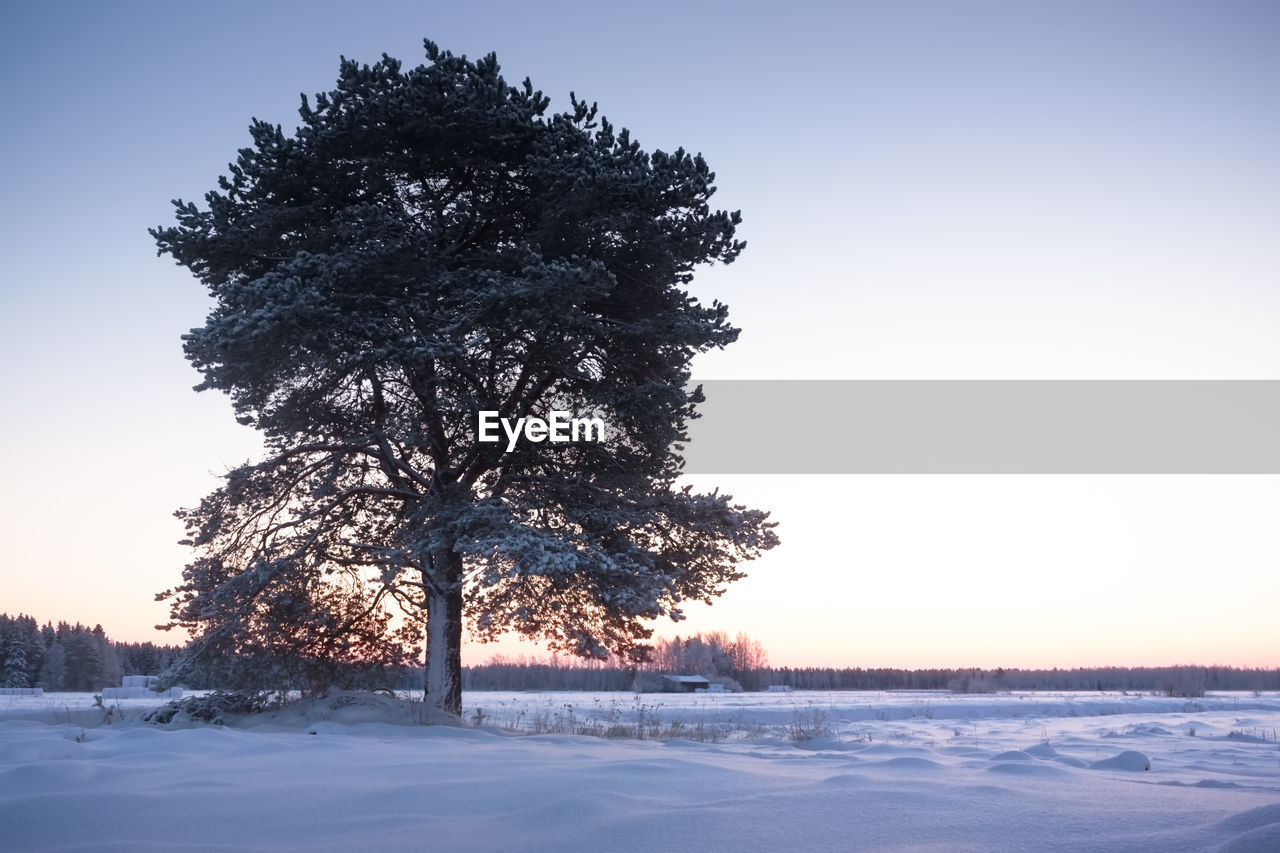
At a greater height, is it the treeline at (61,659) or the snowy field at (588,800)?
the snowy field at (588,800)

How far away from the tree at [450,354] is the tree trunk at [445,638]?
45 mm

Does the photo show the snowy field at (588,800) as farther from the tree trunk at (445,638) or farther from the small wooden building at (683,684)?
the small wooden building at (683,684)

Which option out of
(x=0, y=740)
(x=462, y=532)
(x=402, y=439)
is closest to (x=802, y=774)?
(x=0, y=740)

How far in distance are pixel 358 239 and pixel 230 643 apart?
646 centimetres

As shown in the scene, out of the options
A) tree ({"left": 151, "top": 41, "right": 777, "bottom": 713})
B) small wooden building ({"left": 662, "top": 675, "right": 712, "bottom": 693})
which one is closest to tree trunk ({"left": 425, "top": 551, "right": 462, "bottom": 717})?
tree ({"left": 151, "top": 41, "right": 777, "bottom": 713})

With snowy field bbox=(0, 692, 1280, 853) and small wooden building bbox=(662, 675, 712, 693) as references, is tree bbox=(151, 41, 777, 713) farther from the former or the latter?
small wooden building bbox=(662, 675, 712, 693)

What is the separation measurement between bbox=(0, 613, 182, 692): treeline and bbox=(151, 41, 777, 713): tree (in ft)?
199

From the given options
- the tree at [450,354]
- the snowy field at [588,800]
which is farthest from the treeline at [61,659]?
the snowy field at [588,800]

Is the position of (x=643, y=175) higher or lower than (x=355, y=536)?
higher

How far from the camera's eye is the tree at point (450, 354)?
481 inches

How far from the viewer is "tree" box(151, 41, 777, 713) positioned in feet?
40.1

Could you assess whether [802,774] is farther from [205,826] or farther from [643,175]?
[643,175]

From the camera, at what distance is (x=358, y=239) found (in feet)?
42.0

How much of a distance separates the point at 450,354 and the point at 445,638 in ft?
15.1
